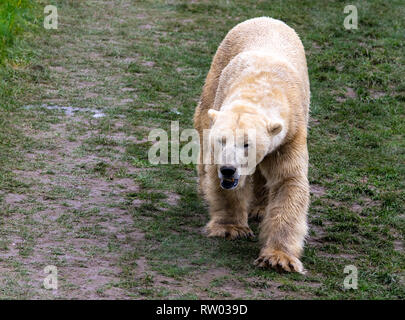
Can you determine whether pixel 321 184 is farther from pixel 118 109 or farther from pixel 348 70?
pixel 348 70

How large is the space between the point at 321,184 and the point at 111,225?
2.47m

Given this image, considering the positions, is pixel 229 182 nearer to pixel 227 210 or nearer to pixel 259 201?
pixel 227 210

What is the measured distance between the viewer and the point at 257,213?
23.2 feet

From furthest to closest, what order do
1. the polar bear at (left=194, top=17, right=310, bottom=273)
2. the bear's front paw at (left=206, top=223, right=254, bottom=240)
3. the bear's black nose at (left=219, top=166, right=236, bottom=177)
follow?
the bear's front paw at (left=206, top=223, right=254, bottom=240), the polar bear at (left=194, top=17, right=310, bottom=273), the bear's black nose at (left=219, top=166, right=236, bottom=177)

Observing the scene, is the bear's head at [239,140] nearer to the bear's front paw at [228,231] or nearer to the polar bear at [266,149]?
the polar bear at [266,149]

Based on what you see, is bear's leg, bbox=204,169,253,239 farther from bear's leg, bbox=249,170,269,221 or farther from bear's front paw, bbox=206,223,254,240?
bear's leg, bbox=249,170,269,221

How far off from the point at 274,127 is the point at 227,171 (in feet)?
1.63

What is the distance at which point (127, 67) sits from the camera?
1098 centimetres

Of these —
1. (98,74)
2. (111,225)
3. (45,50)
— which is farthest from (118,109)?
(111,225)

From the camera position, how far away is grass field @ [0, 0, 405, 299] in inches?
220

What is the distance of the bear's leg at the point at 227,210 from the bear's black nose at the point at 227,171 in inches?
35.0

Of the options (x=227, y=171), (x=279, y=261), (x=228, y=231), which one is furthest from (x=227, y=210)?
(x=227, y=171)

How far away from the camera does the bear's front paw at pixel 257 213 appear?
7.05 m

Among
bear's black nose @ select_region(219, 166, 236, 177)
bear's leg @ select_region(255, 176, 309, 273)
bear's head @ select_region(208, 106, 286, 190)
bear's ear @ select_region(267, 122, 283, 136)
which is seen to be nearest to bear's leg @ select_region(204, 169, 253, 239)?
bear's leg @ select_region(255, 176, 309, 273)
